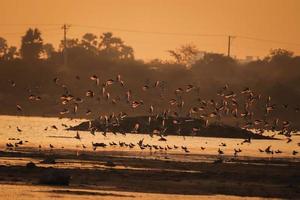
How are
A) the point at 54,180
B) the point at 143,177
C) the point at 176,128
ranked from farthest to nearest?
the point at 176,128, the point at 143,177, the point at 54,180

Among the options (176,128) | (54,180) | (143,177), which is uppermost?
(176,128)

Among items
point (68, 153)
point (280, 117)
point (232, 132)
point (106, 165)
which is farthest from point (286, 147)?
point (280, 117)

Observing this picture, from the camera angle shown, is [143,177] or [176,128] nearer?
[143,177]

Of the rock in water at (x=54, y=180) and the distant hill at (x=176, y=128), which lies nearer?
the rock in water at (x=54, y=180)

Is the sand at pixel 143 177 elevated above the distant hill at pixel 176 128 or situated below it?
below

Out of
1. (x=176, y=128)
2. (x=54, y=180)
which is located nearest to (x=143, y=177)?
(x=54, y=180)

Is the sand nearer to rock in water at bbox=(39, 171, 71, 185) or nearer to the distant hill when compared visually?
rock in water at bbox=(39, 171, 71, 185)

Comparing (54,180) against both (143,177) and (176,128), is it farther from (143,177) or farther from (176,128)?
(176,128)

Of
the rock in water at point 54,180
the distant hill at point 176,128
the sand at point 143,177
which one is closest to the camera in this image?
the sand at point 143,177

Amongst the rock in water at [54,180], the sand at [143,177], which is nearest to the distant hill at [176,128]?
the sand at [143,177]

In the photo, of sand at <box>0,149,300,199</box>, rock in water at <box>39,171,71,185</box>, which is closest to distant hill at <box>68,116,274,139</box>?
sand at <box>0,149,300,199</box>

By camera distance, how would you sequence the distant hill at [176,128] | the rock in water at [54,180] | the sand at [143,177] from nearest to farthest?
the sand at [143,177], the rock in water at [54,180], the distant hill at [176,128]

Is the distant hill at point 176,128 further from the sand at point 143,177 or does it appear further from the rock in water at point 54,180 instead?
the rock in water at point 54,180

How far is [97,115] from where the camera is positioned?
19238 centimetres
